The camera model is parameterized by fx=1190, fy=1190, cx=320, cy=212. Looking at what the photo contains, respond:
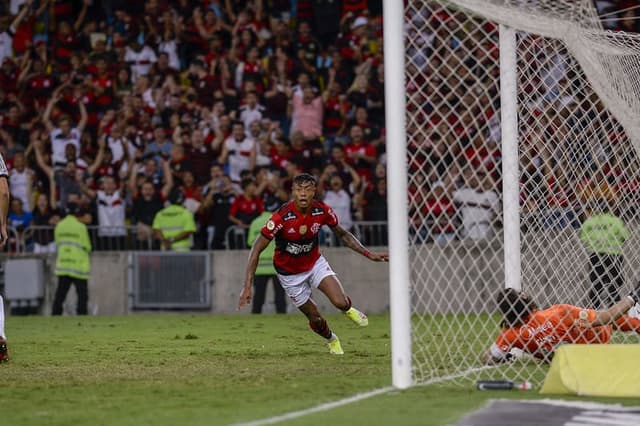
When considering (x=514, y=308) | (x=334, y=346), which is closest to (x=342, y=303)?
(x=334, y=346)

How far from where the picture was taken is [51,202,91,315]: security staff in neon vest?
21141 mm

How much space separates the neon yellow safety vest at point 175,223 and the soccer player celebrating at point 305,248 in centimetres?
871

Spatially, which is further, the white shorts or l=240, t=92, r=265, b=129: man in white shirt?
l=240, t=92, r=265, b=129: man in white shirt

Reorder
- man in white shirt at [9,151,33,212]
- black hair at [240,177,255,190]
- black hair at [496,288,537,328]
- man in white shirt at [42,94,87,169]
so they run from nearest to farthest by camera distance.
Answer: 1. black hair at [496,288,537,328]
2. black hair at [240,177,255,190]
3. man in white shirt at [9,151,33,212]
4. man in white shirt at [42,94,87,169]

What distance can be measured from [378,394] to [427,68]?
3.69 meters

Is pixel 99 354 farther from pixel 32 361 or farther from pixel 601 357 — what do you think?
pixel 601 357

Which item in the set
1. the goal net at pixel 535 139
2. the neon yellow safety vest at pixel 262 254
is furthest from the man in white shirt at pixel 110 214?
the goal net at pixel 535 139

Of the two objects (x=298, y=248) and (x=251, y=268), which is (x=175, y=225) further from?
(x=251, y=268)

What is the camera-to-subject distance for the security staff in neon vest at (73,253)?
2114 cm

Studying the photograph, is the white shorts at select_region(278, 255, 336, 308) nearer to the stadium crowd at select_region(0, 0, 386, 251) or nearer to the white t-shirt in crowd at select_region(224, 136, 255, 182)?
the stadium crowd at select_region(0, 0, 386, 251)

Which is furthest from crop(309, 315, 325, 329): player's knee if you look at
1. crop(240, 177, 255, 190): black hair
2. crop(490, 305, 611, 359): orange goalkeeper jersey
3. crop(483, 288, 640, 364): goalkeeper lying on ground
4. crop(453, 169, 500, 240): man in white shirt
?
crop(240, 177, 255, 190): black hair

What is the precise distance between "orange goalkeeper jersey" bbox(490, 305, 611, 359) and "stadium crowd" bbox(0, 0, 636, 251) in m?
10.4

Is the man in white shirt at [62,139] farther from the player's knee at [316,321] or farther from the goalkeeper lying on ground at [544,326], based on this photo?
the goalkeeper lying on ground at [544,326]

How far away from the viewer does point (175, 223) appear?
21391mm
